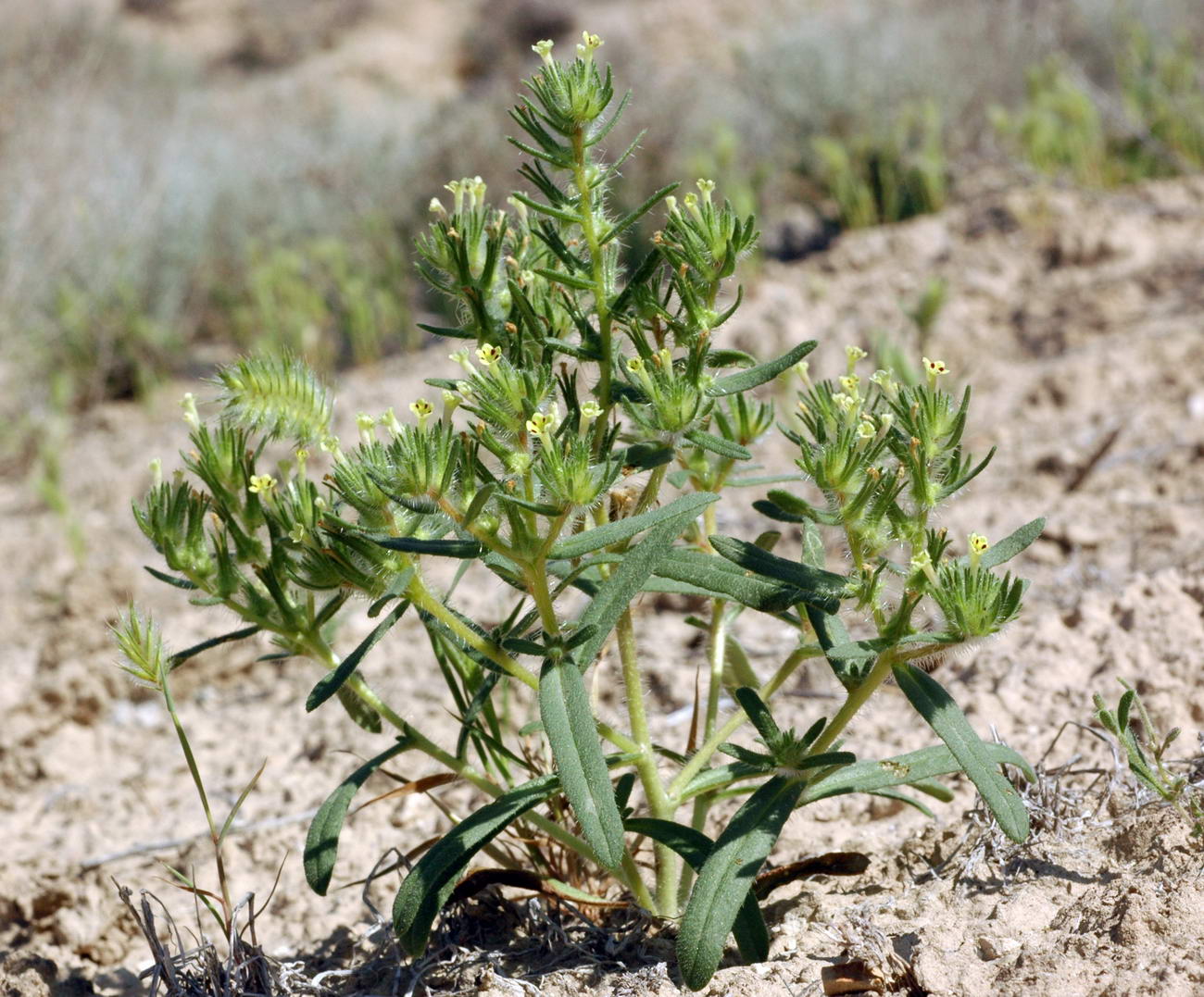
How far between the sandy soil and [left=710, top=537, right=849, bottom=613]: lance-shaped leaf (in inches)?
18.7

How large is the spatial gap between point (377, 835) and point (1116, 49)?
287 inches

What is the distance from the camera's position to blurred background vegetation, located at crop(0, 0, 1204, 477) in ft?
18.6

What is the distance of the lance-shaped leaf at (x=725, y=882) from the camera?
144cm

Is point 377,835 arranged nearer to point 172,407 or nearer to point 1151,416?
point 1151,416

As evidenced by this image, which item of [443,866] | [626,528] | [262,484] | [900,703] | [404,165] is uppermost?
[404,165]

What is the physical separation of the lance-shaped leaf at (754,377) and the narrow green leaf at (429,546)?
0.38 metres

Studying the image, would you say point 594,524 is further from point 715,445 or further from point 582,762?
point 582,762

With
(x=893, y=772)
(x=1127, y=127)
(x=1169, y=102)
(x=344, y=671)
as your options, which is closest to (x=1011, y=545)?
(x=893, y=772)

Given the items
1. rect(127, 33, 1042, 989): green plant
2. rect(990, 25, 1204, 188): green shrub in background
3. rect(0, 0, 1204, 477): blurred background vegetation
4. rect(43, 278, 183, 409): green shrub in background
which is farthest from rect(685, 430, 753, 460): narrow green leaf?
rect(43, 278, 183, 409): green shrub in background

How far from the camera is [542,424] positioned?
1.39 m

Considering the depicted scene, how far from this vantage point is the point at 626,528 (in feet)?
4.89

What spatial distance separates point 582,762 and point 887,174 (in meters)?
5.01

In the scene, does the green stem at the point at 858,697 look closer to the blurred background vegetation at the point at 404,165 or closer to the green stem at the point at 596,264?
the green stem at the point at 596,264

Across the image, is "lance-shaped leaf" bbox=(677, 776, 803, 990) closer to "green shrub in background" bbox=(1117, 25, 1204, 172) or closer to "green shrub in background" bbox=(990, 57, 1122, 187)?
"green shrub in background" bbox=(990, 57, 1122, 187)
